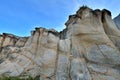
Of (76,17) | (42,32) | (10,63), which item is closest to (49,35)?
(42,32)

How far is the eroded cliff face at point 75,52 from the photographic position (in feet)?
49.9

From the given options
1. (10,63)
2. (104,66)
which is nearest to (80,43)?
(104,66)

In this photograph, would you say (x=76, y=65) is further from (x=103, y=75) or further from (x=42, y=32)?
(x=42, y=32)

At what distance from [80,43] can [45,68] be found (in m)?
3.06

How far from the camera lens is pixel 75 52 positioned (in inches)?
631

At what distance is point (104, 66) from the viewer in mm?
15312

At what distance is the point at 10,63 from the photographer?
62.9ft

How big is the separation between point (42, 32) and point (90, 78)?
6.62 meters

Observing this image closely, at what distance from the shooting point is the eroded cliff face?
15195 millimetres

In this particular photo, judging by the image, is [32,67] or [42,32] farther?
[42,32]

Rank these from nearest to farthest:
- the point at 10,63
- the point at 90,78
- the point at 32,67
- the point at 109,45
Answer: the point at 90,78 → the point at 109,45 → the point at 32,67 → the point at 10,63

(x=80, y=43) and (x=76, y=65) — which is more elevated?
(x=80, y=43)

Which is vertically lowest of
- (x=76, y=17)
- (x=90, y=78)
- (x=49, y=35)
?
(x=90, y=78)

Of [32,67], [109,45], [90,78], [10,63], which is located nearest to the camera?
[90,78]
